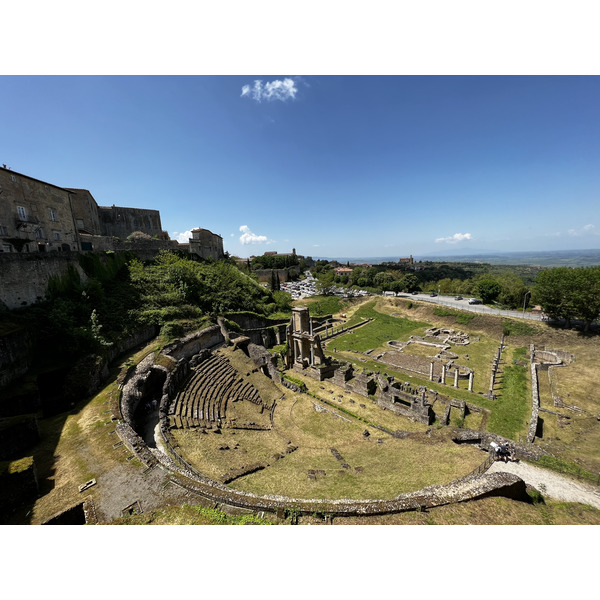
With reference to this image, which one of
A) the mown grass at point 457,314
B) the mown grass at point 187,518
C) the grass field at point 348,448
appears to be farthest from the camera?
the mown grass at point 457,314

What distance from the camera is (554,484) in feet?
36.1

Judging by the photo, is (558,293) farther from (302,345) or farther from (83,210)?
(83,210)

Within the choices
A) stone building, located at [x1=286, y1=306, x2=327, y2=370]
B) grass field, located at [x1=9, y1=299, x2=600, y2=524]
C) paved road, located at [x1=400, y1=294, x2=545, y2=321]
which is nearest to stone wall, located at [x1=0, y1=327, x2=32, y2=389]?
grass field, located at [x1=9, y1=299, x2=600, y2=524]

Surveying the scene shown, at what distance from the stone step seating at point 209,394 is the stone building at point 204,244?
24.2m

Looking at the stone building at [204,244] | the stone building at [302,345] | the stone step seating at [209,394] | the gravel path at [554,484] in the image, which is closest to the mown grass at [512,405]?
the gravel path at [554,484]

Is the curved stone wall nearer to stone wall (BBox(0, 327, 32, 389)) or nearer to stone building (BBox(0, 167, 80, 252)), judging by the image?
stone wall (BBox(0, 327, 32, 389))

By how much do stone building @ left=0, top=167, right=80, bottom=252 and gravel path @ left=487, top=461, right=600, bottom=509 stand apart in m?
34.4

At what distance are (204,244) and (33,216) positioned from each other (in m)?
22.9

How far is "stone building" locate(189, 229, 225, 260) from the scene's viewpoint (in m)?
40.3

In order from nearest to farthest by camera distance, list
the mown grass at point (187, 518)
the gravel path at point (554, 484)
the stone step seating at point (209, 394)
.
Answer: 1. the mown grass at point (187, 518)
2. the gravel path at point (554, 484)
3. the stone step seating at point (209, 394)

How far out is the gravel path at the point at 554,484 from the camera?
10266 millimetres

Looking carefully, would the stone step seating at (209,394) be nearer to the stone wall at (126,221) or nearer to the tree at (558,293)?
the stone wall at (126,221)

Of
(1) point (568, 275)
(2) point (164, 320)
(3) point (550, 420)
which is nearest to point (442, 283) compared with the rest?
(1) point (568, 275)

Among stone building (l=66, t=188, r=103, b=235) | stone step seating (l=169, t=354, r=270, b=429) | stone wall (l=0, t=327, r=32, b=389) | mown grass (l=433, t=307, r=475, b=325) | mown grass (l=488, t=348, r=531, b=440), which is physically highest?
stone building (l=66, t=188, r=103, b=235)
